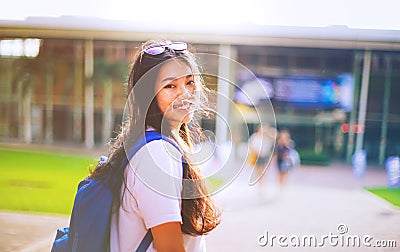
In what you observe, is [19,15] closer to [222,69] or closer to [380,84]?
[222,69]

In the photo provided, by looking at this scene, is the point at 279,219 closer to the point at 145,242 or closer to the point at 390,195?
the point at 390,195

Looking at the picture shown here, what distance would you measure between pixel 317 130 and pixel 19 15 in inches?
101

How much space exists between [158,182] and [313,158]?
2.72 m

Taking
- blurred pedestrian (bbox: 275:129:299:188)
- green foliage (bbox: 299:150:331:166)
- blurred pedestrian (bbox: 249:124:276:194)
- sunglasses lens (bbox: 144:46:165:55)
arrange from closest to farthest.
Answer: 1. sunglasses lens (bbox: 144:46:165:55)
2. blurred pedestrian (bbox: 249:124:276:194)
3. blurred pedestrian (bbox: 275:129:299:188)
4. green foliage (bbox: 299:150:331:166)

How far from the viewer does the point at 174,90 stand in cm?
116

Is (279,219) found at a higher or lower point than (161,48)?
lower

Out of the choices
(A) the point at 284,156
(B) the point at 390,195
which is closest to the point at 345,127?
(A) the point at 284,156

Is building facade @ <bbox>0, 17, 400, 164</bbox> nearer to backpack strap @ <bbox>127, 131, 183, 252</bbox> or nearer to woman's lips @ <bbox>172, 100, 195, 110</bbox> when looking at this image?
woman's lips @ <bbox>172, 100, 195, 110</bbox>

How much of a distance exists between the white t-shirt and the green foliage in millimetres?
2527

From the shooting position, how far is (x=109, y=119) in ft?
8.02

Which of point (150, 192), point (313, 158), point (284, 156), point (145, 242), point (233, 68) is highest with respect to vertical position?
point (233, 68)

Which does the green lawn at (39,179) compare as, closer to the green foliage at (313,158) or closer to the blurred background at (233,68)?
the blurred background at (233,68)

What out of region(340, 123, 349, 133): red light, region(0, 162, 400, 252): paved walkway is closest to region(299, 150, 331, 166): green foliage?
region(340, 123, 349, 133): red light

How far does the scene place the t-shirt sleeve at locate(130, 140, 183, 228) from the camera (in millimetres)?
950
